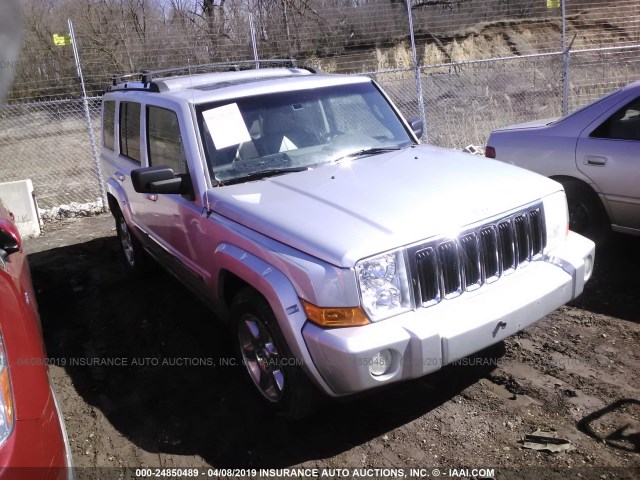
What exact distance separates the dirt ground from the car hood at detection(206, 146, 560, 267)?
0.88m

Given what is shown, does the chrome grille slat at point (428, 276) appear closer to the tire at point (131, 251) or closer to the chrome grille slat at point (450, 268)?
the chrome grille slat at point (450, 268)

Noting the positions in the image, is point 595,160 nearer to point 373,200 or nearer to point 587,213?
point 587,213

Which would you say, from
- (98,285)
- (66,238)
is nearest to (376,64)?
(66,238)

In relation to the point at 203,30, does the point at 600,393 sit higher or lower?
lower

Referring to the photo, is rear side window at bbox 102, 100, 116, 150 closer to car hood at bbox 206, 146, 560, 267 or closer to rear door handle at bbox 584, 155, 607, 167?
car hood at bbox 206, 146, 560, 267

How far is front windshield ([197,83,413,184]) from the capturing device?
383 cm

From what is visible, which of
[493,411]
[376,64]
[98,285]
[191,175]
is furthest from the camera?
[376,64]

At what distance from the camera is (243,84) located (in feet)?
13.9

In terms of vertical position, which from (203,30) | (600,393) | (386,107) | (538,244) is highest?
(203,30)

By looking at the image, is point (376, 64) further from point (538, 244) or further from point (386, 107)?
point (538, 244)

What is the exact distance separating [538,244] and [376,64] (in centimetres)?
1592

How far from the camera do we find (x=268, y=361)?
3.31 metres

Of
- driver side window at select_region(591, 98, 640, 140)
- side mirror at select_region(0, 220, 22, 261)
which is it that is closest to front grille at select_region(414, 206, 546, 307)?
driver side window at select_region(591, 98, 640, 140)

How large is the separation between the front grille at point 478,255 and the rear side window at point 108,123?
405cm
